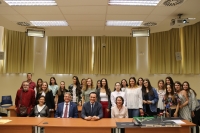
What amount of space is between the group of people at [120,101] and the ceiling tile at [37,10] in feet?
Result: 5.46

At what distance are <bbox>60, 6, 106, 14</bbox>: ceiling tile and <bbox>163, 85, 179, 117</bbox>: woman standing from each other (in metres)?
2.30

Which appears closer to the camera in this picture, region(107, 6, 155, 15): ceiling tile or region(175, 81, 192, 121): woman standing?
region(107, 6, 155, 15): ceiling tile

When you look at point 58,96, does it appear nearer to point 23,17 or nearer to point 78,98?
point 78,98

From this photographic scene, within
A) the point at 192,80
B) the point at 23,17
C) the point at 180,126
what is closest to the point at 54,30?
the point at 23,17

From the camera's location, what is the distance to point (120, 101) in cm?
388

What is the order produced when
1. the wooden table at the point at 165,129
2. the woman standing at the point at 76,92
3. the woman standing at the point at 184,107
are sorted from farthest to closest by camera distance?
the woman standing at the point at 76,92, the woman standing at the point at 184,107, the wooden table at the point at 165,129

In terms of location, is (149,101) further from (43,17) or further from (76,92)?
(43,17)

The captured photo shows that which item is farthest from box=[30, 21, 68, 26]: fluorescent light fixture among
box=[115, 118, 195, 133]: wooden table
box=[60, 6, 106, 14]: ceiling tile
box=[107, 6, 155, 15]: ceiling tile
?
box=[115, 118, 195, 133]: wooden table

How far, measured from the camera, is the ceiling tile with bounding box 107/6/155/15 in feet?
13.2

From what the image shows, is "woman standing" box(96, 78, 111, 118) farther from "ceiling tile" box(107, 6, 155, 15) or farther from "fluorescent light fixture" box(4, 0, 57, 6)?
"fluorescent light fixture" box(4, 0, 57, 6)

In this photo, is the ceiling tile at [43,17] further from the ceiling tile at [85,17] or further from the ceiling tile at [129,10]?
the ceiling tile at [129,10]

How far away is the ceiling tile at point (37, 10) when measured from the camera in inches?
159

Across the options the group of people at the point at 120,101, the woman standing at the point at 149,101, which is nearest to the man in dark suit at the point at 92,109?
the group of people at the point at 120,101

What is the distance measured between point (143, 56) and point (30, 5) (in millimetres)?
5055
